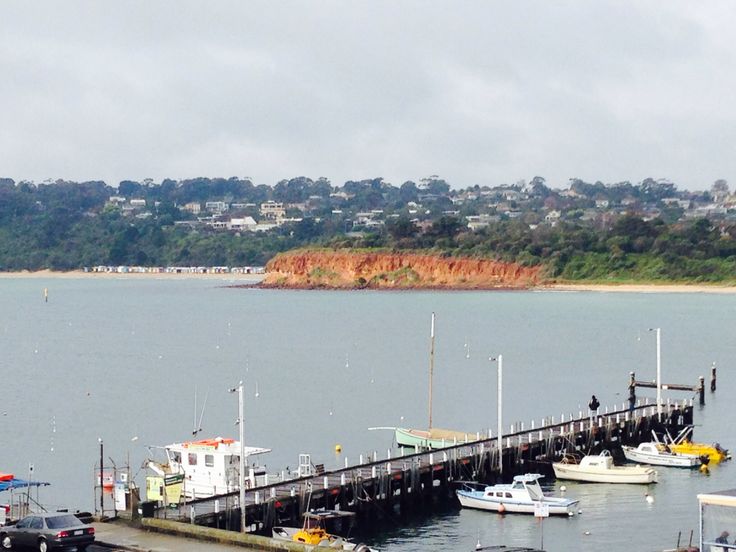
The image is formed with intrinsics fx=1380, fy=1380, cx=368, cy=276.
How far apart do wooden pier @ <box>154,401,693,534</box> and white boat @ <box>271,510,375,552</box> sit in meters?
0.89

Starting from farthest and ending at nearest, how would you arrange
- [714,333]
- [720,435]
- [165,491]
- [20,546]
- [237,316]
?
[237,316]
[714,333]
[720,435]
[165,491]
[20,546]

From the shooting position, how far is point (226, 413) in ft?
267

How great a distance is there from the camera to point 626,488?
5519 cm

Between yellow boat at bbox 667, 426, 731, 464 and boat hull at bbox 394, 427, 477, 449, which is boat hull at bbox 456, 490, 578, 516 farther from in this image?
yellow boat at bbox 667, 426, 731, 464

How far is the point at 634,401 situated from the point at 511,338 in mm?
62695

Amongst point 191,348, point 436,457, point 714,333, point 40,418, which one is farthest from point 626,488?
point 714,333

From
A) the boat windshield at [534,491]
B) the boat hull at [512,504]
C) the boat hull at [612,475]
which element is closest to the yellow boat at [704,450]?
the boat hull at [612,475]

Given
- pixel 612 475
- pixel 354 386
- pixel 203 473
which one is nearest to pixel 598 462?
pixel 612 475

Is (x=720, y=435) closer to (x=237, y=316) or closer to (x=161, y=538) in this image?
(x=161, y=538)

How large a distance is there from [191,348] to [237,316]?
52.8 metres

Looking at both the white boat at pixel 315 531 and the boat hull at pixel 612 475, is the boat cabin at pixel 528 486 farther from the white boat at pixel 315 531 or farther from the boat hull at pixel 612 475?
the white boat at pixel 315 531

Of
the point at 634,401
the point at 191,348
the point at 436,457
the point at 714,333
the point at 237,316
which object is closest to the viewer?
the point at 436,457

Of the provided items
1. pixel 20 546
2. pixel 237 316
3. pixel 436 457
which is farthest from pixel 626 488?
pixel 237 316

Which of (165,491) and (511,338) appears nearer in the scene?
(165,491)
